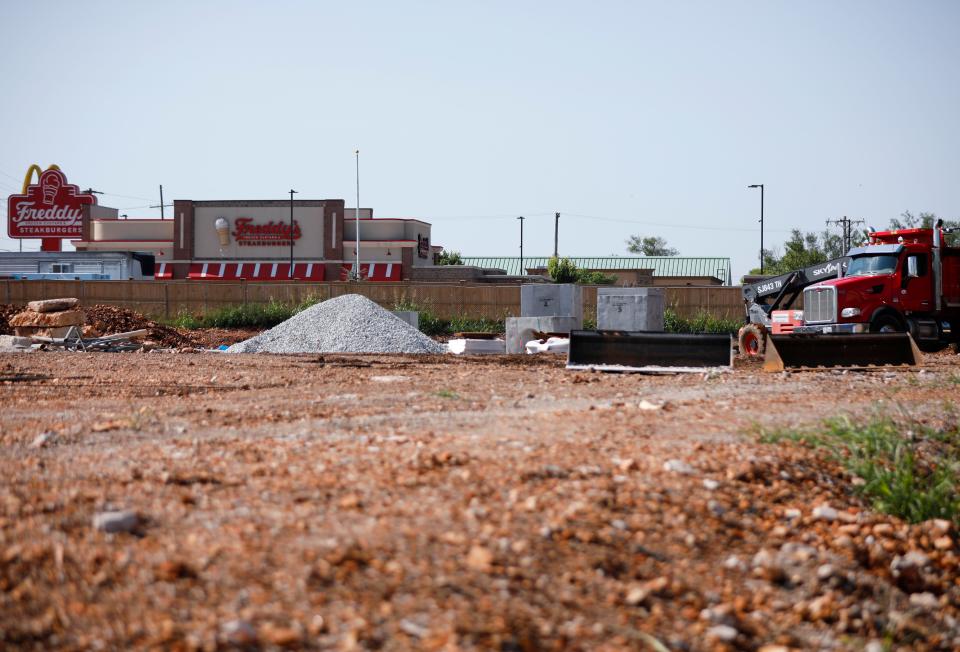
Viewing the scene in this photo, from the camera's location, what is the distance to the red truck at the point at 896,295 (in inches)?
880

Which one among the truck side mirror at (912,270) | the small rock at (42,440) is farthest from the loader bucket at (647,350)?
the truck side mirror at (912,270)

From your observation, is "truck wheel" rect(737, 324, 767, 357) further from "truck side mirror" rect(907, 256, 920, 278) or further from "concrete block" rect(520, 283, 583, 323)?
"concrete block" rect(520, 283, 583, 323)

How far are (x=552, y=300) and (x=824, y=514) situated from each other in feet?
65.0

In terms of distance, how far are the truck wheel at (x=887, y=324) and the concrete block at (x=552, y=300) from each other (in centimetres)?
725

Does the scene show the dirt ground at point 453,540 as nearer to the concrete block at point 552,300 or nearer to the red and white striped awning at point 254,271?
the concrete block at point 552,300

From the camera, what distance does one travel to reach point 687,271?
260 feet

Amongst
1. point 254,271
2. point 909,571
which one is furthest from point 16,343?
point 254,271

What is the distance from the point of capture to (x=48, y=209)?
7131 cm

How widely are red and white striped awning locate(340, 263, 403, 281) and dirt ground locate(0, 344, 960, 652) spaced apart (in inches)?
2213

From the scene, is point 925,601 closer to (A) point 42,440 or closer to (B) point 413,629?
(B) point 413,629

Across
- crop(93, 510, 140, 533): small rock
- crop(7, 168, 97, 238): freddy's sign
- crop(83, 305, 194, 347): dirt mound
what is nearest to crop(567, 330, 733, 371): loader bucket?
crop(93, 510, 140, 533): small rock

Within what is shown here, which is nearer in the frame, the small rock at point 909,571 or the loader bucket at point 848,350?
the small rock at point 909,571

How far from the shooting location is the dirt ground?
3320mm

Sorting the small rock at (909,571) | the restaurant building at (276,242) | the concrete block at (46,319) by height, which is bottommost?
the small rock at (909,571)
